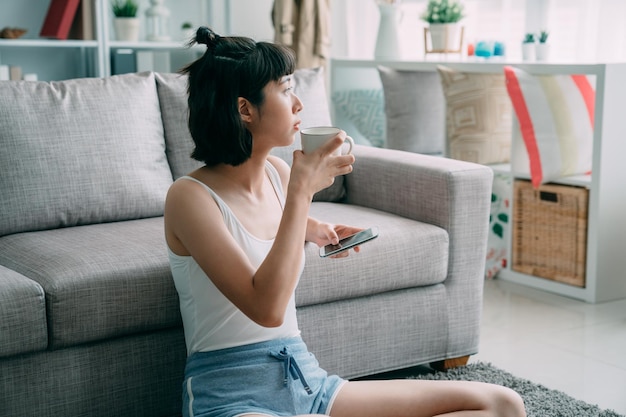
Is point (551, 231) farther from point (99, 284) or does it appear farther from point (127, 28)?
point (127, 28)

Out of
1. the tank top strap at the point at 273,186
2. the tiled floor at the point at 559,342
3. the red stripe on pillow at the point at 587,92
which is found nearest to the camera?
the tank top strap at the point at 273,186

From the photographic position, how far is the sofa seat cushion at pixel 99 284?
1.85m

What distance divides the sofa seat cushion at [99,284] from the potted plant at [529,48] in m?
2.06

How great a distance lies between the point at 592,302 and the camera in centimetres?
317

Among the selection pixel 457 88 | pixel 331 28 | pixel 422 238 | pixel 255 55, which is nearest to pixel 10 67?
pixel 331 28

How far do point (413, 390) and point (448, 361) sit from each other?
792 millimetres

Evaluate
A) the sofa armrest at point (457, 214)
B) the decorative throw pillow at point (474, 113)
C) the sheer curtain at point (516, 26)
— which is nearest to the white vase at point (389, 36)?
the sheer curtain at point (516, 26)

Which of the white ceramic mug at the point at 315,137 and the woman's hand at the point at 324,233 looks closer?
the white ceramic mug at the point at 315,137

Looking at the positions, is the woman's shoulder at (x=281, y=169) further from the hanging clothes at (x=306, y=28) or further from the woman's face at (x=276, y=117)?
the hanging clothes at (x=306, y=28)

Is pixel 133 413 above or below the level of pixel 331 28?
below

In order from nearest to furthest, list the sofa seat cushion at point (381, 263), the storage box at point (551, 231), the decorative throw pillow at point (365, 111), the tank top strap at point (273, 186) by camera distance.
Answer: the tank top strap at point (273, 186), the sofa seat cushion at point (381, 263), the storage box at point (551, 231), the decorative throw pillow at point (365, 111)

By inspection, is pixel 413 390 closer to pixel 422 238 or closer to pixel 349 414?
pixel 349 414

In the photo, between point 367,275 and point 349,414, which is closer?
point 349,414

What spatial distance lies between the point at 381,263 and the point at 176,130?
77 cm
